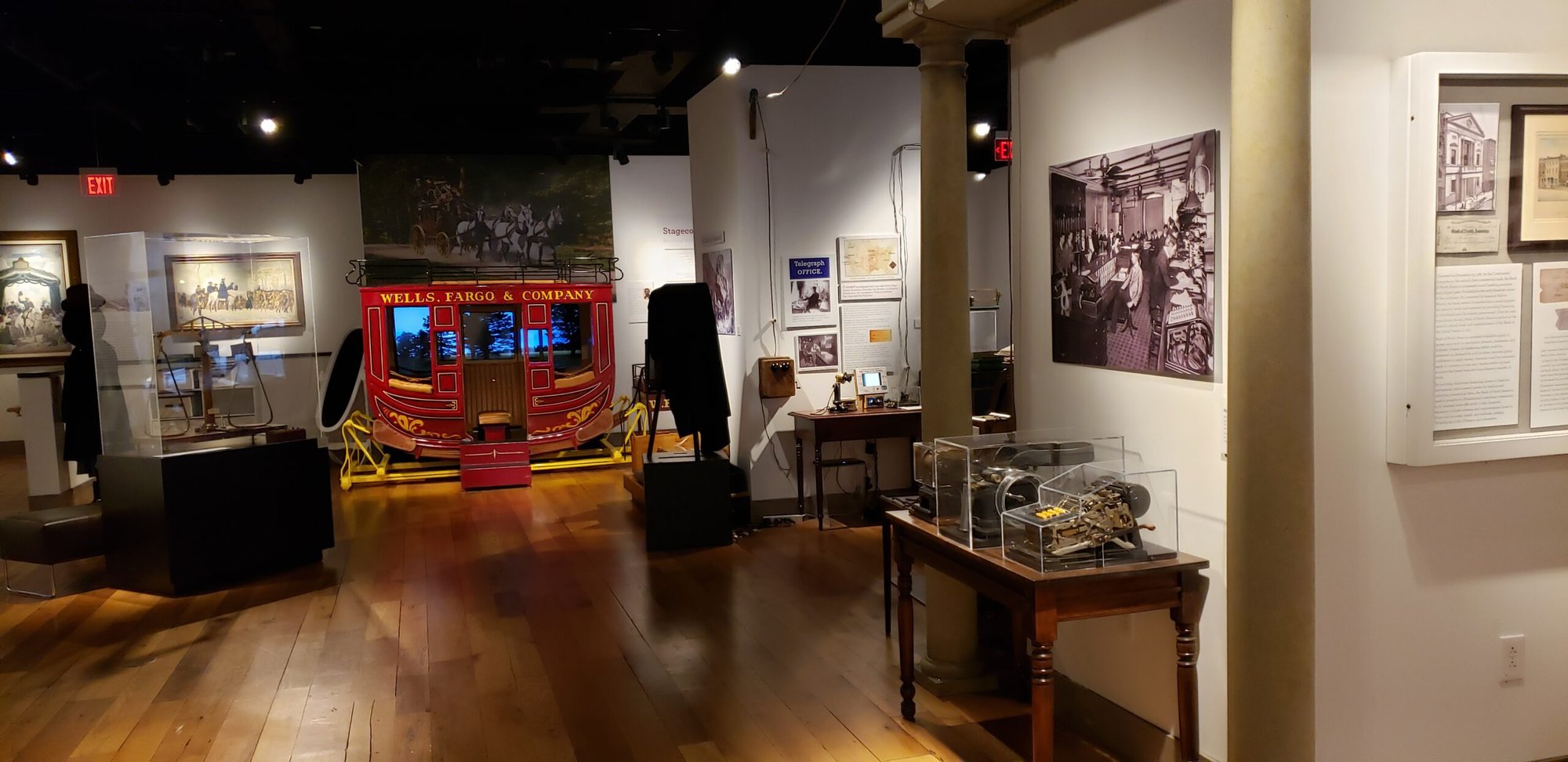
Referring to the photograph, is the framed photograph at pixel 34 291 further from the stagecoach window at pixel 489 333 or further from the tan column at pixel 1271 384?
the tan column at pixel 1271 384

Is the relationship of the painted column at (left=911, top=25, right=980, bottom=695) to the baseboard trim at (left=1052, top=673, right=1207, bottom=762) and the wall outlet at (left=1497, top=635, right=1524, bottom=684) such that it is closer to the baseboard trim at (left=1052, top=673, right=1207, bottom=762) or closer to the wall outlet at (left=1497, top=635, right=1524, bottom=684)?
the baseboard trim at (left=1052, top=673, right=1207, bottom=762)

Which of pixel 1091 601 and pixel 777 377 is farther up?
pixel 777 377

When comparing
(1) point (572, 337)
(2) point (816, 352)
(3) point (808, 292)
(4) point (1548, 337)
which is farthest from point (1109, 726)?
(1) point (572, 337)

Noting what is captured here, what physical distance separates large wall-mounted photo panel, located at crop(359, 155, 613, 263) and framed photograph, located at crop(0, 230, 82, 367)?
11.8 ft

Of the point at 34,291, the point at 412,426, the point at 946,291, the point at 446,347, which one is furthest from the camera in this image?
the point at 34,291

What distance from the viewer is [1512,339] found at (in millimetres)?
3158

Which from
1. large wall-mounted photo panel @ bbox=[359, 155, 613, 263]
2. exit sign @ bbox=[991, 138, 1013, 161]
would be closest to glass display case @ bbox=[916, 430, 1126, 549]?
exit sign @ bbox=[991, 138, 1013, 161]

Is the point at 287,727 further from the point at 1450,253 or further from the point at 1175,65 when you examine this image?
the point at 1450,253

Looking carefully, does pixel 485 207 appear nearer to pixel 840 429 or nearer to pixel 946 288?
pixel 840 429

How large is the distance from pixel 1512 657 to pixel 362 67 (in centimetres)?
846

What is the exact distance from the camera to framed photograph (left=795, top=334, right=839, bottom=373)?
8266 mm

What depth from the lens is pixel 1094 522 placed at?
327cm

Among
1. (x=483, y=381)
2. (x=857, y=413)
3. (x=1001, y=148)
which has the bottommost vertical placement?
(x=857, y=413)

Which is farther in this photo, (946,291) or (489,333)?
(489,333)
